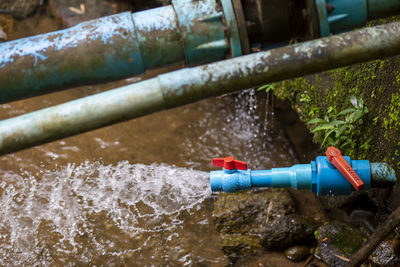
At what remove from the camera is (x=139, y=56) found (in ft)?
4.85

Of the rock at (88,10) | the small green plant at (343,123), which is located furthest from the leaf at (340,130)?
the rock at (88,10)

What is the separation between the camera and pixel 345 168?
2.06m

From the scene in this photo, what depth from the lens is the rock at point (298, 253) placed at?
2930 mm

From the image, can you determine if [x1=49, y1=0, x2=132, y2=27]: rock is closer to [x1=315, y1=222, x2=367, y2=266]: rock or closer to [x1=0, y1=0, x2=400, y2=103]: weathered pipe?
[x1=315, y1=222, x2=367, y2=266]: rock

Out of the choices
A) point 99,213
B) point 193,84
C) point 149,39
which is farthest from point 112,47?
point 99,213

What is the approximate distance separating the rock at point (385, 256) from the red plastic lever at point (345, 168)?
0.75 metres

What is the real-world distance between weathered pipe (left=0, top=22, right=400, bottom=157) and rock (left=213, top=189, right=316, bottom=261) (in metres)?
1.88

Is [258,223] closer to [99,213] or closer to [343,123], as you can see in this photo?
[343,123]

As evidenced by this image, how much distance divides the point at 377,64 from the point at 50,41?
1.94 m

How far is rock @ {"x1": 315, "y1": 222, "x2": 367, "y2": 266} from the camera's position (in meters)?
2.69

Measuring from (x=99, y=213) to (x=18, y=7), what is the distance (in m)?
3.68

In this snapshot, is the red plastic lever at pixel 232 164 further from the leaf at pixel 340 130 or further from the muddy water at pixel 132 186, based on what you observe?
the muddy water at pixel 132 186

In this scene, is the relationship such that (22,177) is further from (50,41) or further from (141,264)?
(50,41)

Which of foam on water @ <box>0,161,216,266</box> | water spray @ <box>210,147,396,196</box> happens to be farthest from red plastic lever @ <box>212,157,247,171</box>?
foam on water @ <box>0,161,216,266</box>
